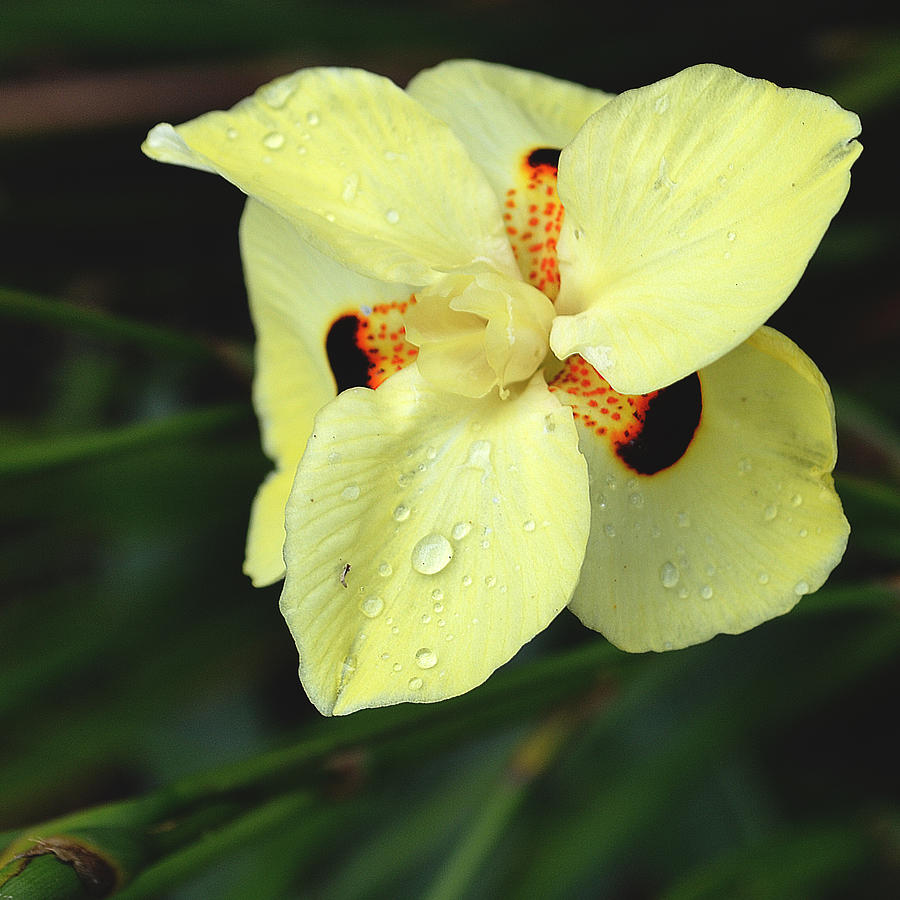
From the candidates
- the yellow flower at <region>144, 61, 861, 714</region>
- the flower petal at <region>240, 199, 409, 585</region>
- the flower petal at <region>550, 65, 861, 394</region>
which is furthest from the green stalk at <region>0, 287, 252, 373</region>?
the flower petal at <region>550, 65, 861, 394</region>

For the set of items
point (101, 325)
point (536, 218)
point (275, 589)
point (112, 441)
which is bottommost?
point (275, 589)

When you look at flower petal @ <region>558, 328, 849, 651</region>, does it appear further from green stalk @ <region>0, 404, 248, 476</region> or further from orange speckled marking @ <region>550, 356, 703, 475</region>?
green stalk @ <region>0, 404, 248, 476</region>

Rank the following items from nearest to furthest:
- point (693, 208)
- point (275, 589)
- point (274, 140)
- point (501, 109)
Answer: point (693, 208)
point (274, 140)
point (501, 109)
point (275, 589)

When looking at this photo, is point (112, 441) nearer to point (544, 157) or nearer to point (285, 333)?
point (285, 333)

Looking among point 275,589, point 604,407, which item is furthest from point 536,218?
point 275,589

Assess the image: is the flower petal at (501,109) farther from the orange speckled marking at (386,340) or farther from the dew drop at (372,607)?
the dew drop at (372,607)

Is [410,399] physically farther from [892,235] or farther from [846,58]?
[846,58]

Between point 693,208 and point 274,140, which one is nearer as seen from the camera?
point 693,208
